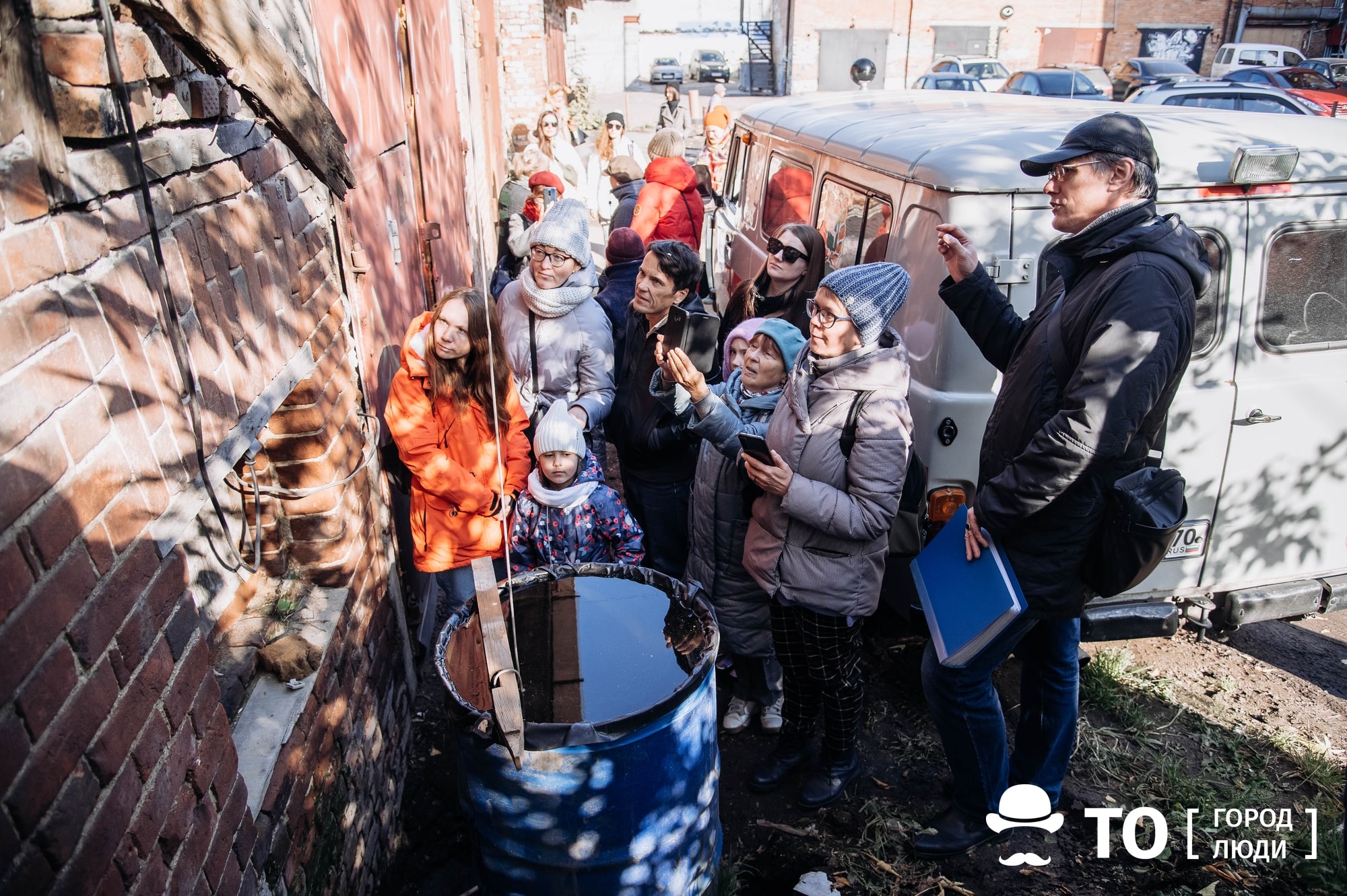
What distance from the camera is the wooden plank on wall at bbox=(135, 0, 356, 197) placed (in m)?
1.48

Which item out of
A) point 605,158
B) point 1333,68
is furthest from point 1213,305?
point 1333,68

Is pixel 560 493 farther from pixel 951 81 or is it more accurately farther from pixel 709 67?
pixel 709 67

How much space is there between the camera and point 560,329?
12.1 ft

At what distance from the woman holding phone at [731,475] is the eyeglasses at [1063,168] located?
97 cm

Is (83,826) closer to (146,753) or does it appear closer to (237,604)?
(146,753)

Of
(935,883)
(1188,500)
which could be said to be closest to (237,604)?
(935,883)

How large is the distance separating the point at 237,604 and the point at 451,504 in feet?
2.92

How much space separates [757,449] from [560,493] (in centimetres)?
75

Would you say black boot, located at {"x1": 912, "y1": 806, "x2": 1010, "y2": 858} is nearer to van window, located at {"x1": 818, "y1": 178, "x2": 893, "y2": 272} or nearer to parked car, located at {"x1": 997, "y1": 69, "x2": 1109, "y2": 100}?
van window, located at {"x1": 818, "y1": 178, "x2": 893, "y2": 272}

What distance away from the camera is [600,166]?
→ 978 cm

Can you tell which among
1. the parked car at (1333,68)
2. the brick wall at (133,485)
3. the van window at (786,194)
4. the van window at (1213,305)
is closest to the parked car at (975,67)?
the parked car at (1333,68)

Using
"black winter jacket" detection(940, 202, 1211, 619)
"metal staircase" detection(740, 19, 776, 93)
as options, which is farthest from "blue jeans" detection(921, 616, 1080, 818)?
"metal staircase" detection(740, 19, 776, 93)

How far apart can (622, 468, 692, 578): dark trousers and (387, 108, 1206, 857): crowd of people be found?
0.4 inches

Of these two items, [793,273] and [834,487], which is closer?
[834,487]
